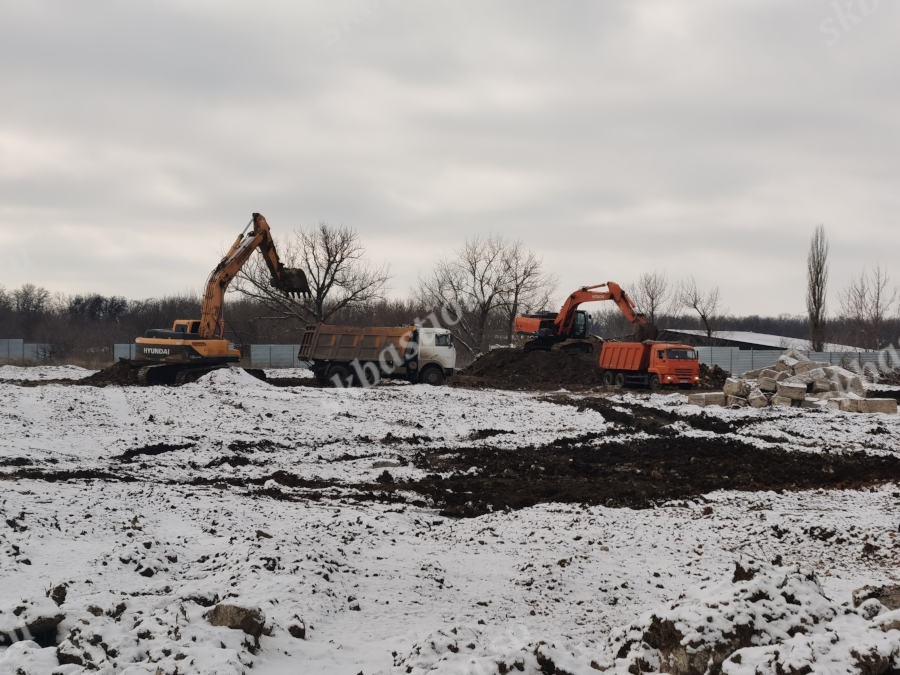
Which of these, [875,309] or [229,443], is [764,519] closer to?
[229,443]

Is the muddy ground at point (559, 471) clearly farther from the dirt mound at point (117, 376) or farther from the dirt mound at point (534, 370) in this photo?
the dirt mound at point (534, 370)

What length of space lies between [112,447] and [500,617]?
11.5 metres

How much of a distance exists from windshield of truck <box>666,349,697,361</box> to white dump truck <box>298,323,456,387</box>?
28.6 feet

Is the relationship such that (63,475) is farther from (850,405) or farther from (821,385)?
(821,385)

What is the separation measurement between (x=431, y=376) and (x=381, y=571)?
23.5m

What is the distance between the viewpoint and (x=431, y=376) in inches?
1227

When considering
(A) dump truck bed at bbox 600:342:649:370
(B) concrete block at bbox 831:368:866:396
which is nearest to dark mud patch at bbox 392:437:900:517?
(B) concrete block at bbox 831:368:866:396

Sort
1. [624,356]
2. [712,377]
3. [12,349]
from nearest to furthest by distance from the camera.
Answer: [624,356], [712,377], [12,349]

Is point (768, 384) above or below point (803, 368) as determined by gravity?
below

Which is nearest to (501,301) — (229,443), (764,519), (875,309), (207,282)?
(875,309)

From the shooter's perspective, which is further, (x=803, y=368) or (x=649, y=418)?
(x=803, y=368)

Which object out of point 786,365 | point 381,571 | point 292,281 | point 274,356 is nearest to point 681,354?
point 786,365

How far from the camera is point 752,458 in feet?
50.3

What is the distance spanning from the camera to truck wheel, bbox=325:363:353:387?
101 feet
